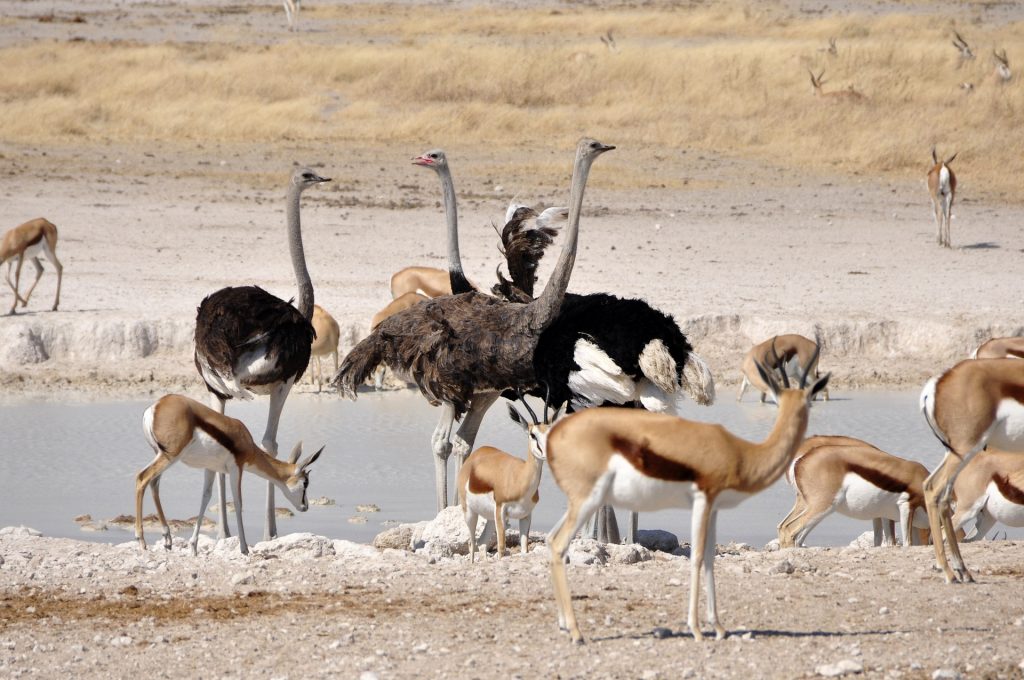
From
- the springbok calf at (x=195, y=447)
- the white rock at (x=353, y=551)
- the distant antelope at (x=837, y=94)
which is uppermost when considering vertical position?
the distant antelope at (x=837, y=94)

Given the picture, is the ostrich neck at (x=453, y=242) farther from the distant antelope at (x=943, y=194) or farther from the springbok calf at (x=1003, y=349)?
the distant antelope at (x=943, y=194)

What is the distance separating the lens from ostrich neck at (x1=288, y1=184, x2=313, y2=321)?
10422 millimetres

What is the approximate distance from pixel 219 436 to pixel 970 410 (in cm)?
393

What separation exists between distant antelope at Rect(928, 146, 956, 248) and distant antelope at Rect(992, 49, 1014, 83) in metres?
10.9

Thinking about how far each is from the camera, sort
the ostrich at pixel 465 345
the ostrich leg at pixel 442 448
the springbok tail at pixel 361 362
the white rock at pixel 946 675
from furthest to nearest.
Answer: the ostrich leg at pixel 442 448
the springbok tail at pixel 361 362
the ostrich at pixel 465 345
the white rock at pixel 946 675

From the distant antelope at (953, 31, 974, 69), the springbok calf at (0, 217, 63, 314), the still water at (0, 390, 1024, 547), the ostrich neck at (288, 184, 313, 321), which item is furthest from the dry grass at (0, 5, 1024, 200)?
the ostrich neck at (288, 184, 313, 321)

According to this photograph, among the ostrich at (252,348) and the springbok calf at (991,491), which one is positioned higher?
the ostrich at (252,348)

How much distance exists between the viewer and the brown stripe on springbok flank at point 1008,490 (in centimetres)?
850

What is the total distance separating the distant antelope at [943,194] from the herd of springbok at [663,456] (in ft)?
21.1

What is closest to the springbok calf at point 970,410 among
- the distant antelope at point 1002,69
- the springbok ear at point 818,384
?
the springbok ear at point 818,384

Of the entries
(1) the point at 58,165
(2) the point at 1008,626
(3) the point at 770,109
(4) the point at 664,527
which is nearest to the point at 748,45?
(3) the point at 770,109

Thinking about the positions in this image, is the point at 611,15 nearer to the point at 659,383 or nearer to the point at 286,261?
the point at 286,261

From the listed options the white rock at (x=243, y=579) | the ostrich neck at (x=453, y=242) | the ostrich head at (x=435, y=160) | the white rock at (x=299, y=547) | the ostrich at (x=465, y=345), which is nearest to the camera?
the white rock at (x=243, y=579)

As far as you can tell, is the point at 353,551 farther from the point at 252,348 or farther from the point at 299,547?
the point at 252,348
